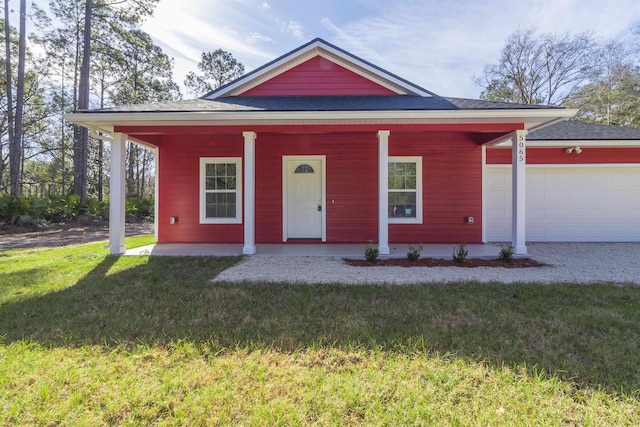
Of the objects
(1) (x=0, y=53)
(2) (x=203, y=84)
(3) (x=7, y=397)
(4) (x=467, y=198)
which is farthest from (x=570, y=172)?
(1) (x=0, y=53)

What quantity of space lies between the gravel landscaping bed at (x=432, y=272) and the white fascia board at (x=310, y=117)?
8.99ft

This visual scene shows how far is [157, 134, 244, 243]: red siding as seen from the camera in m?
8.61

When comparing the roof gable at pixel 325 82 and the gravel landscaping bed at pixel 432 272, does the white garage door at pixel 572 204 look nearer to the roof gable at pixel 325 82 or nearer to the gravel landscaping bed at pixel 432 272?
the gravel landscaping bed at pixel 432 272

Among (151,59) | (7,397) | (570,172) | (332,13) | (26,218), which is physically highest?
(151,59)

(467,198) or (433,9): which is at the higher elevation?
(433,9)

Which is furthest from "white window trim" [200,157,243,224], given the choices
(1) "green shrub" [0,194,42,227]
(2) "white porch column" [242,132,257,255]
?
(1) "green shrub" [0,194,42,227]

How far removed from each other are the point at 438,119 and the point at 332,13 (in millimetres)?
8569

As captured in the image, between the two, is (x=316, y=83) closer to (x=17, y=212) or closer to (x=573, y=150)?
(x=573, y=150)

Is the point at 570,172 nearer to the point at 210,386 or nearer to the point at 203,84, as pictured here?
the point at 210,386

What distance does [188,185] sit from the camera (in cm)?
867

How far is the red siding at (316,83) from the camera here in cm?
879

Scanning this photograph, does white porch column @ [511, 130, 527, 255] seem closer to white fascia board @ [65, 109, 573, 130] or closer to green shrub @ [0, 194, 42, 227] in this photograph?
white fascia board @ [65, 109, 573, 130]

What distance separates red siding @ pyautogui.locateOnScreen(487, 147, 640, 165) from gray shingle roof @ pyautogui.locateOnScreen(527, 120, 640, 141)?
1.03 feet

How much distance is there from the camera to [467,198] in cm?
853
